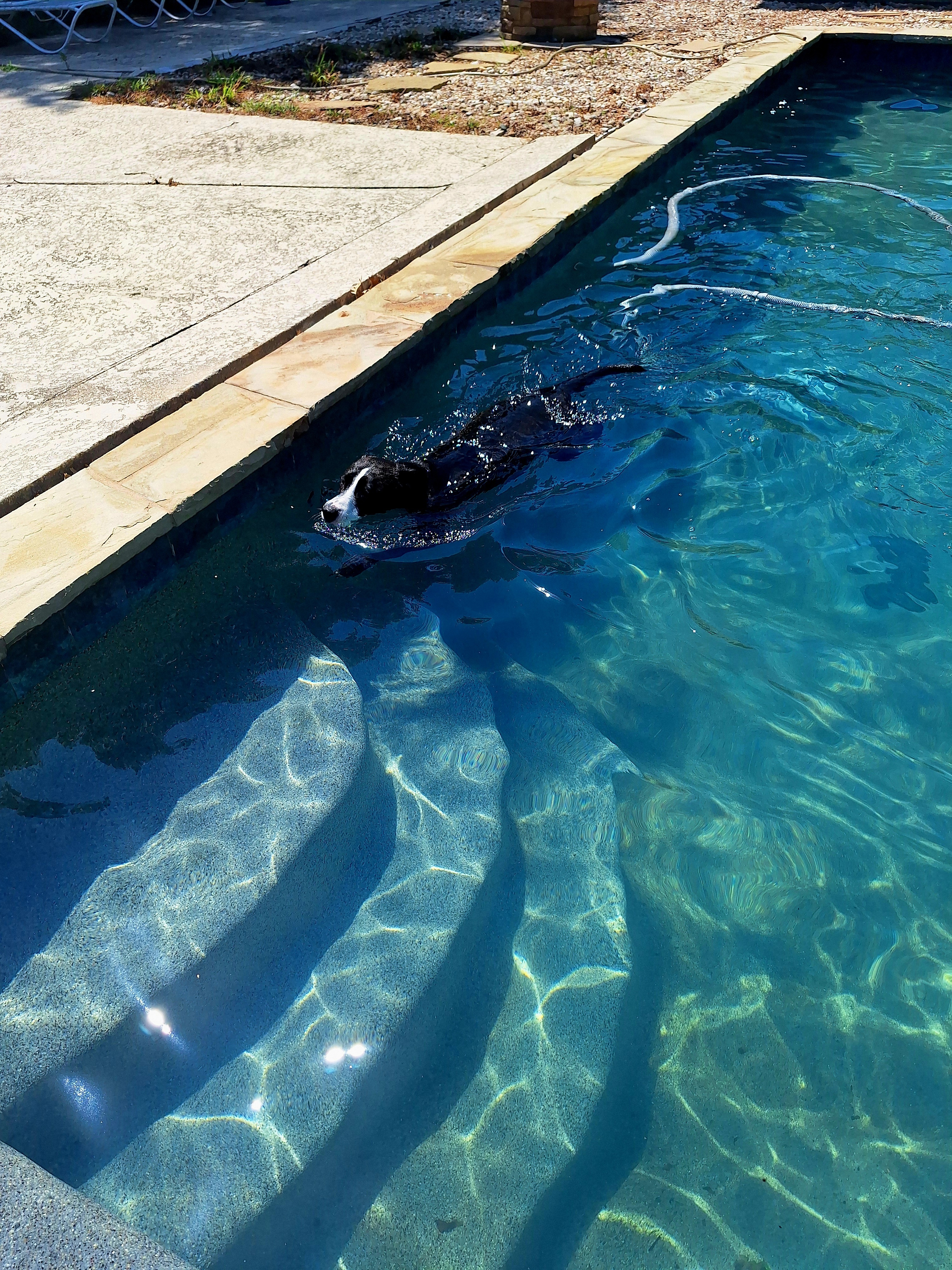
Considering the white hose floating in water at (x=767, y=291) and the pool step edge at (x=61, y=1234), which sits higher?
the white hose floating in water at (x=767, y=291)

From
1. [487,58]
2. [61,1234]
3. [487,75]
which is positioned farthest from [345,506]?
[487,58]

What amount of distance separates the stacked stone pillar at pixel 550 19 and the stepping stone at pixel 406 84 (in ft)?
5.67

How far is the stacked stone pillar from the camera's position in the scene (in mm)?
9656

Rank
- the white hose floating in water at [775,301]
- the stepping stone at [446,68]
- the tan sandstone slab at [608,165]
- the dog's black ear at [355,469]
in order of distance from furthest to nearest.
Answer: the stepping stone at [446,68] → the tan sandstone slab at [608,165] → the white hose floating in water at [775,301] → the dog's black ear at [355,469]

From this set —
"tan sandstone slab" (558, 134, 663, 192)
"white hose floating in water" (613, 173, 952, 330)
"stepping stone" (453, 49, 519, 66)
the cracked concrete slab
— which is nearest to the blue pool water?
the cracked concrete slab

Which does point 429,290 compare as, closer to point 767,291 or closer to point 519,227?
point 519,227

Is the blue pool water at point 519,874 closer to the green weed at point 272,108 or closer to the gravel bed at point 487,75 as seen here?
the gravel bed at point 487,75

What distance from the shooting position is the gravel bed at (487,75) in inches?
306

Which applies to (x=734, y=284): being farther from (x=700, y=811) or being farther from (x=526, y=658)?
(x=700, y=811)

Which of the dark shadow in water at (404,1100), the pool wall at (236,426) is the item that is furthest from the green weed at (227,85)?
the dark shadow in water at (404,1100)

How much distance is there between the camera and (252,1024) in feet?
8.15

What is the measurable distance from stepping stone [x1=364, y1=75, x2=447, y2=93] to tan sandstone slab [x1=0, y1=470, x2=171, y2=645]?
6362 millimetres

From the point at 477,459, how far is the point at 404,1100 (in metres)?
2.72

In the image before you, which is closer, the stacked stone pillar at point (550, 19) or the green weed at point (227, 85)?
the green weed at point (227, 85)
